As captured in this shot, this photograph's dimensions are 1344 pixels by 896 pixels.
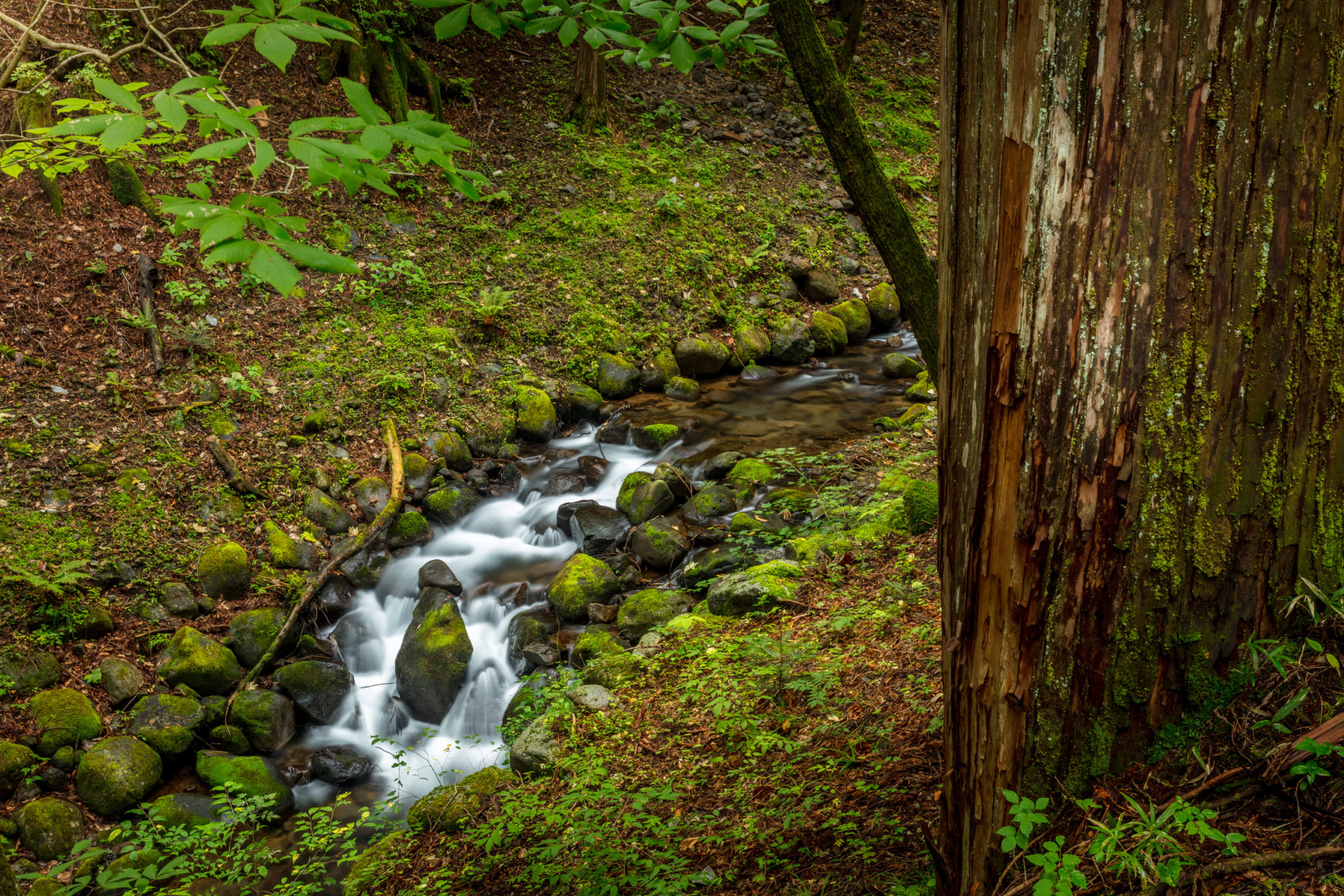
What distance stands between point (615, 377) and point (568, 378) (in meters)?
0.56

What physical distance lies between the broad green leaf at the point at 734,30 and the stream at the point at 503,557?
4.31 m

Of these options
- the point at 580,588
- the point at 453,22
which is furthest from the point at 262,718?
the point at 453,22

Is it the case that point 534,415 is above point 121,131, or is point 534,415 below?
below

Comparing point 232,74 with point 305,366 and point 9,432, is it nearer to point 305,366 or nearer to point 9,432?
point 305,366

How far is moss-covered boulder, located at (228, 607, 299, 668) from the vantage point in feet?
18.4

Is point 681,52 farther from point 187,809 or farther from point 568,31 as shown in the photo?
point 187,809

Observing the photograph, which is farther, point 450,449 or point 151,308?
point 450,449

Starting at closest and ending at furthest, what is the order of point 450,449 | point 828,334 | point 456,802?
point 456,802 < point 450,449 < point 828,334

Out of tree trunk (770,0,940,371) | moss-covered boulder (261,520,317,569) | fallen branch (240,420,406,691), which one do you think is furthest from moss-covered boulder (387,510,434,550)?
tree trunk (770,0,940,371)

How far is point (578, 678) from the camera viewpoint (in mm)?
5035

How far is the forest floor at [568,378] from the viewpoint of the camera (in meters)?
2.54

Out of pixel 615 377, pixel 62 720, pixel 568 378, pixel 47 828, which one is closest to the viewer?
pixel 47 828

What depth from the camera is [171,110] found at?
5.58 feet

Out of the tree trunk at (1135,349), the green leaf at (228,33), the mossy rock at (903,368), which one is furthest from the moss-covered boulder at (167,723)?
the mossy rock at (903,368)
